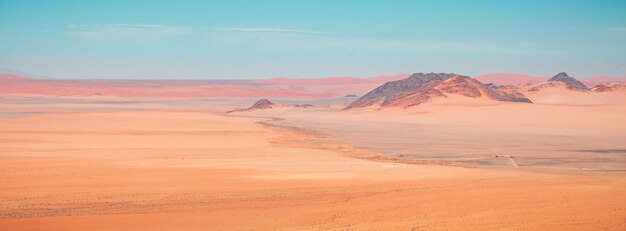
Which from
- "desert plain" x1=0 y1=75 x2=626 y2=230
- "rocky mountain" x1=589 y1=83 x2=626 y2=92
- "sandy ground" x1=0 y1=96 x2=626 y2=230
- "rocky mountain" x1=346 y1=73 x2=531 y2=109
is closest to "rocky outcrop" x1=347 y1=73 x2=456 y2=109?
"rocky mountain" x1=346 y1=73 x2=531 y2=109

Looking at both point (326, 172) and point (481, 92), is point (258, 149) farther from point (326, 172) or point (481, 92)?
point (481, 92)

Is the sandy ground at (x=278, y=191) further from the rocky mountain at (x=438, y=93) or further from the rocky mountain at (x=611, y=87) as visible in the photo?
the rocky mountain at (x=611, y=87)

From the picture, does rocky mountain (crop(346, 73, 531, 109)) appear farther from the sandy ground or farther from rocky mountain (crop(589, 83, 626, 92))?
the sandy ground

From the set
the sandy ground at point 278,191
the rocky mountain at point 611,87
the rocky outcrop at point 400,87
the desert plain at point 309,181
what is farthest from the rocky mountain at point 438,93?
the sandy ground at point 278,191

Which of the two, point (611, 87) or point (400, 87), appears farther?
point (611, 87)

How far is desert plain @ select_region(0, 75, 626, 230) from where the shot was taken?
12453mm

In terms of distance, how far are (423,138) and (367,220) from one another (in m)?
22.1

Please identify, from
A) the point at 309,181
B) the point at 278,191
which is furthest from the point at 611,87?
the point at 278,191

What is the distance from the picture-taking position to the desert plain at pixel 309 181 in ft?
40.9

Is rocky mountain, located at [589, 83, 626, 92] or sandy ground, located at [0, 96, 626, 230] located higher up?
rocky mountain, located at [589, 83, 626, 92]

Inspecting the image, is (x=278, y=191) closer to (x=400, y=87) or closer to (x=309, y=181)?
(x=309, y=181)

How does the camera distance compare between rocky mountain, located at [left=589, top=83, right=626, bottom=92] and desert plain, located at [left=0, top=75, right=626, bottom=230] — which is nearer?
desert plain, located at [left=0, top=75, right=626, bottom=230]

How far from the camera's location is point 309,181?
17.4 metres

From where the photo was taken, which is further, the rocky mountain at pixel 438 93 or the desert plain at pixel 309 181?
the rocky mountain at pixel 438 93
